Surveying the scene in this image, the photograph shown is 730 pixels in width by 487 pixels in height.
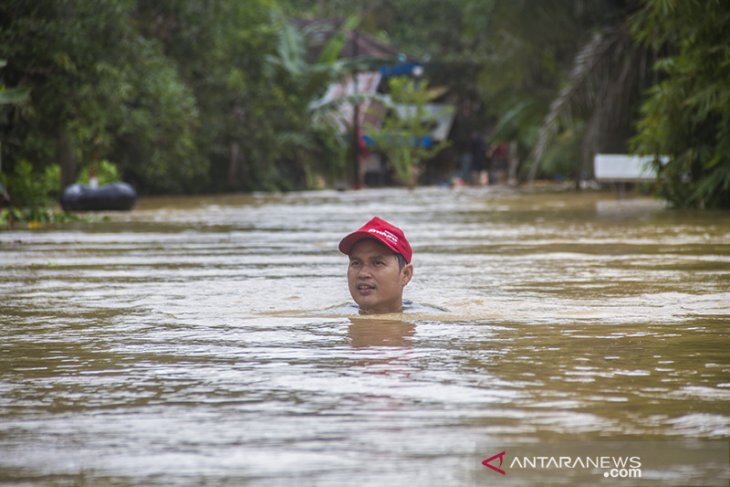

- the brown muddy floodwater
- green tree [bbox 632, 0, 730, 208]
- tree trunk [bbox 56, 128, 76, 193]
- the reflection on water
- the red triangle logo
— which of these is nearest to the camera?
the red triangle logo

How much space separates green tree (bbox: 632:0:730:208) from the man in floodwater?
28.7ft

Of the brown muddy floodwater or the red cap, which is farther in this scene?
the red cap

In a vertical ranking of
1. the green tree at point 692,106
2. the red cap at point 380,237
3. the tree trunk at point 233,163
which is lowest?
the tree trunk at point 233,163

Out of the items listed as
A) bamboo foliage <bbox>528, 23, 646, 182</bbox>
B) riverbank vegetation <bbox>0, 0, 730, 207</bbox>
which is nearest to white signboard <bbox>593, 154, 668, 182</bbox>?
riverbank vegetation <bbox>0, 0, 730, 207</bbox>

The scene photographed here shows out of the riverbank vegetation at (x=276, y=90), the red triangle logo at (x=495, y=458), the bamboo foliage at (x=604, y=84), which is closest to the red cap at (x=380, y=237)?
the red triangle logo at (x=495, y=458)

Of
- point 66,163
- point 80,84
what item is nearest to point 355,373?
point 80,84

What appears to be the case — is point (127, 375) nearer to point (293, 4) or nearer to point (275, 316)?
point (275, 316)

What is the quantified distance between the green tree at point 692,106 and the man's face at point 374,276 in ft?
28.8

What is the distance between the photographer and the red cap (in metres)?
7.30

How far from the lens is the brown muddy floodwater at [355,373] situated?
3.70 m

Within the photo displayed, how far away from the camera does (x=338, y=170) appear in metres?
51.8

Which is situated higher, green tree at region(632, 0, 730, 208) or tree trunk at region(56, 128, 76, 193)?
green tree at region(632, 0, 730, 208)

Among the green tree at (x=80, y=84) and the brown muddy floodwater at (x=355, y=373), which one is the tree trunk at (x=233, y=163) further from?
the brown muddy floodwater at (x=355, y=373)

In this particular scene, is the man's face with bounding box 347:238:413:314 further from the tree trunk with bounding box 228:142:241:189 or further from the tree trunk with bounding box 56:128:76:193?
the tree trunk with bounding box 228:142:241:189
